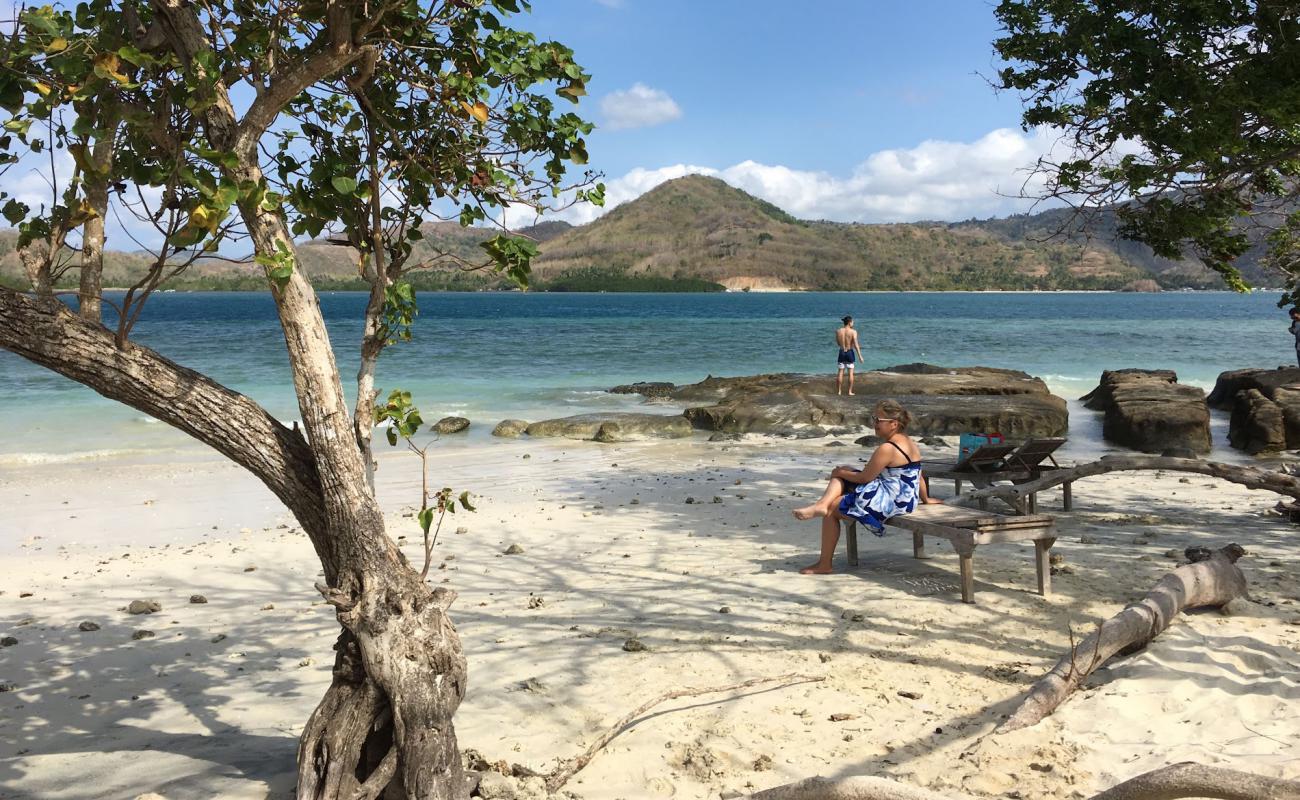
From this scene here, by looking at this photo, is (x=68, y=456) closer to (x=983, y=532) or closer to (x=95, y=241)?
(x=95, y=241)

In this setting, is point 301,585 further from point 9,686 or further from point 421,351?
point 421,351

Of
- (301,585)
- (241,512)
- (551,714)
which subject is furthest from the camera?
(241,512)

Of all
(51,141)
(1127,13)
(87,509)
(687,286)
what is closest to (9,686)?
(51,141)

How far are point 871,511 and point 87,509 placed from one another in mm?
8944

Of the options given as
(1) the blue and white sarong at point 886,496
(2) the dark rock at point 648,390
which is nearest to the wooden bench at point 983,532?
(1) the blue and white sarong at point 886,496

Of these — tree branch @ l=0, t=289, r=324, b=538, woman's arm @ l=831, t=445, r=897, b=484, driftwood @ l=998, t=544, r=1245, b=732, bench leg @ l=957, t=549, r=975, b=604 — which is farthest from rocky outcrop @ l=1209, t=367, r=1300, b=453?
tree branch @ l=0, t=289, r=324, b=538

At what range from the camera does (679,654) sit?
5332 millimetres

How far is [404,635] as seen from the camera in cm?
348

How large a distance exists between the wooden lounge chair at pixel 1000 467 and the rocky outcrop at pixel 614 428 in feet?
24.6

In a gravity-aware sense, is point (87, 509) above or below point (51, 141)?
below

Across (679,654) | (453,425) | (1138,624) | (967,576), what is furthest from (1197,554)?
(453,425)

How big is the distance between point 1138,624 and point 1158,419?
11090 millimetres

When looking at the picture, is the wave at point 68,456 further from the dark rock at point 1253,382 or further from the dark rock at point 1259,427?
the dark rock at point 1253,382

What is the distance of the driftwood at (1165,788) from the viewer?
7.55 feet
